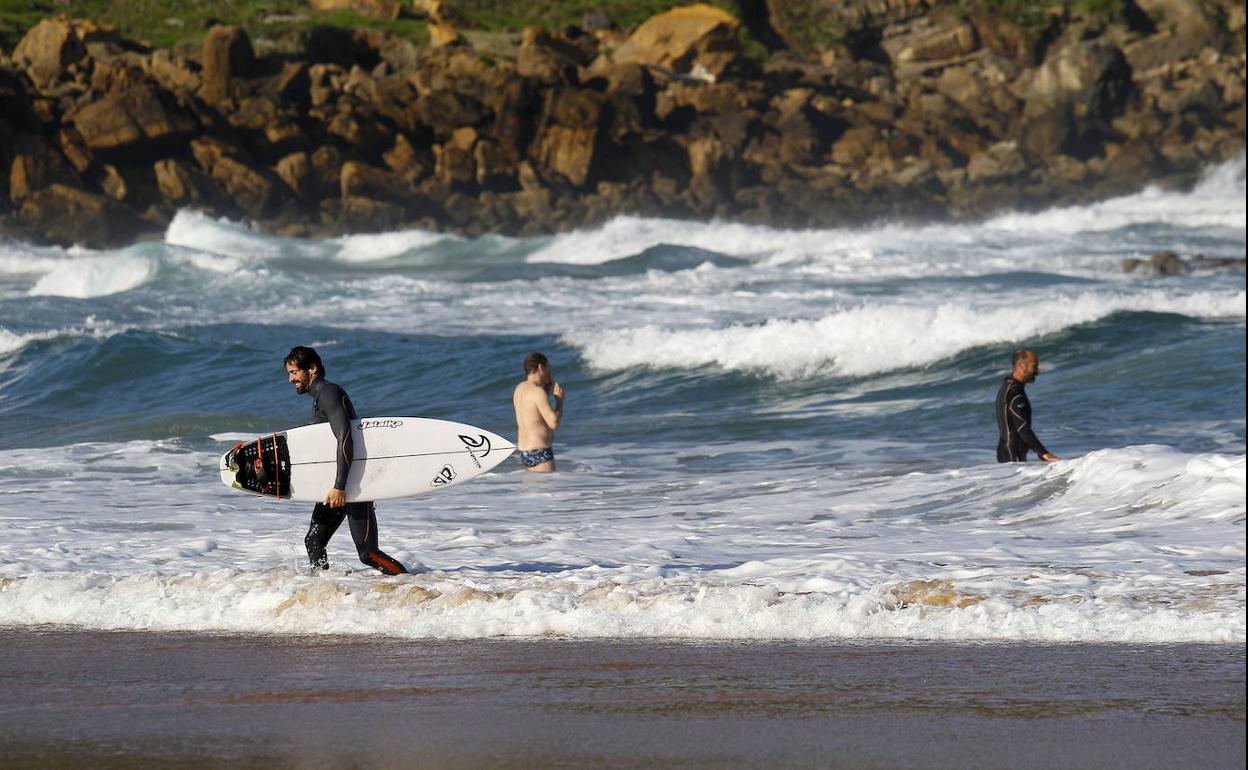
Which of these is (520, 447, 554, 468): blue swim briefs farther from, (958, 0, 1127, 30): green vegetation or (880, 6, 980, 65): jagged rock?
(958, 0, 1127, 30): green vegetation

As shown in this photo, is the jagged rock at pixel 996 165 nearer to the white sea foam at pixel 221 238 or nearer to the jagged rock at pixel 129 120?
the white sea foam at pixel 221 238

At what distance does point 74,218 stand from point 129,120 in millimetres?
3791

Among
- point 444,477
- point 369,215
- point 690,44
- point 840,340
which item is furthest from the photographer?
point 690,44

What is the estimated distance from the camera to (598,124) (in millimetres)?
49281

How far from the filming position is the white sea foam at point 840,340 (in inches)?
714

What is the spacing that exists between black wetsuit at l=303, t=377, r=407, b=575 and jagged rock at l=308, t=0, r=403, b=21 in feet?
184

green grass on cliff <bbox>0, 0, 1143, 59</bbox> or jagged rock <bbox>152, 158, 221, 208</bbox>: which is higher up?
green grass on cliff <bbox>0, 0, 1143, 59</bbox>

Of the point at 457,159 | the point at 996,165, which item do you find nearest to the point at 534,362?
the point at 457,159

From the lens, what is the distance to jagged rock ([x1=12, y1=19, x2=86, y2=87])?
46344mm

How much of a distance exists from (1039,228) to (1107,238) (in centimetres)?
428

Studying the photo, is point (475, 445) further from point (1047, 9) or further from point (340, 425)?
point (1047, 9)

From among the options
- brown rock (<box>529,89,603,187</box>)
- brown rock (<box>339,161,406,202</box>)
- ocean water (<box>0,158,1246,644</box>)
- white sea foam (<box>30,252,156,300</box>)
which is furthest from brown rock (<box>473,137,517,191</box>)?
white sea foam (<box>30,252,156,300</box>)

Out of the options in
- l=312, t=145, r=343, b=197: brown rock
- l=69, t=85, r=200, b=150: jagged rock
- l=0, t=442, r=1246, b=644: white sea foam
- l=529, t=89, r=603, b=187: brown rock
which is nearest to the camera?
l=0, t=442, r=1246, b=644: white sea foam

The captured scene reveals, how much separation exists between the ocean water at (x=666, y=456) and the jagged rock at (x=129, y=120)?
13050 millimetres
